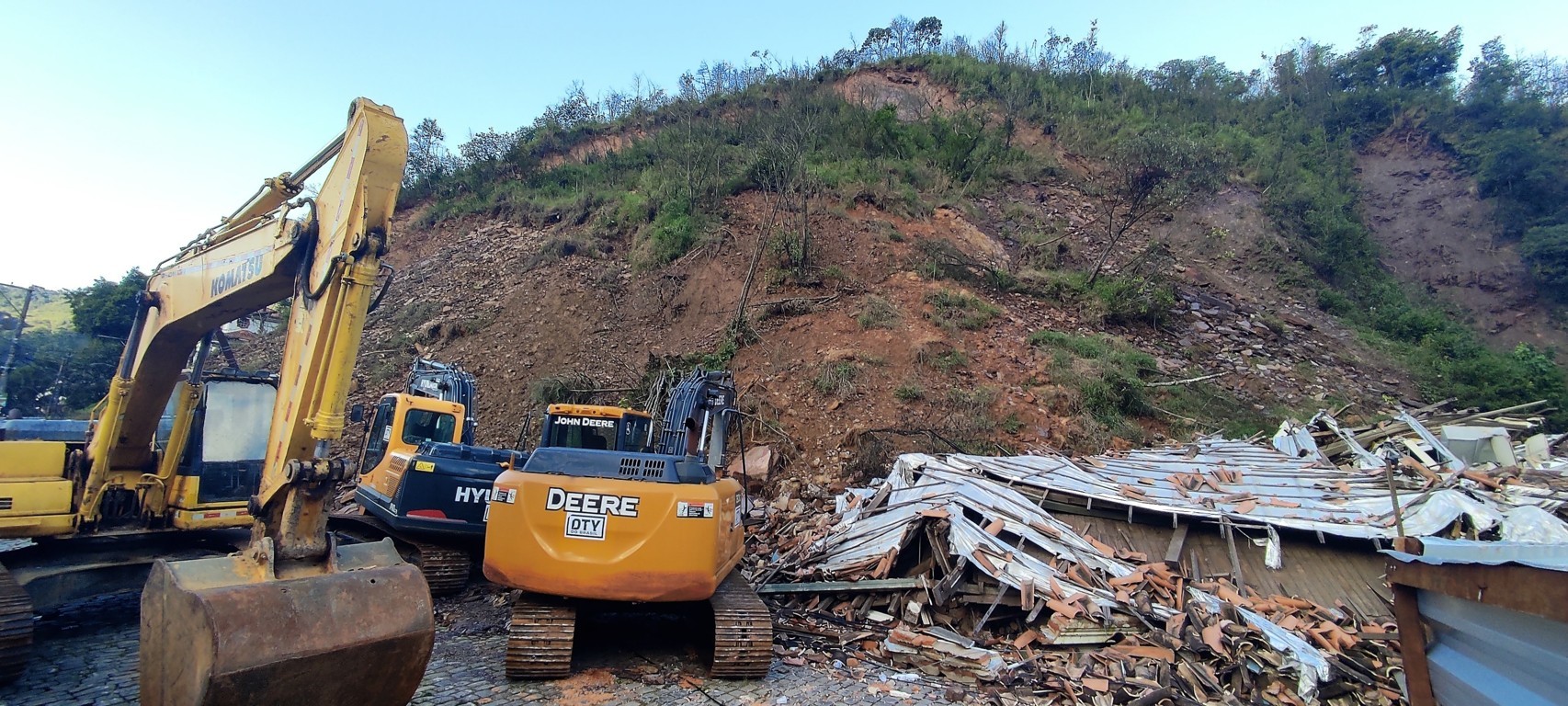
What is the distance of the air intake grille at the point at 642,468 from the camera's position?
5672mm

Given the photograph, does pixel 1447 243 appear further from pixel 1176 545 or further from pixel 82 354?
pixel 82 354

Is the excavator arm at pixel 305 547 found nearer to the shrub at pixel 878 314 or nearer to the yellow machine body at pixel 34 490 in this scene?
the yellow machine body at pixel 34 490

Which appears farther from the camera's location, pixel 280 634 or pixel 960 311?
pixel 960 311

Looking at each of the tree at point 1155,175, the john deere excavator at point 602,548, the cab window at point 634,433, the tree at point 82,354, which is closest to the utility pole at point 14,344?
the tree at point 82,354

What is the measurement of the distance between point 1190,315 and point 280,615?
65.9 feet

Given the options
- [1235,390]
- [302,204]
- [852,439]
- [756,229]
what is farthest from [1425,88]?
[302,204]

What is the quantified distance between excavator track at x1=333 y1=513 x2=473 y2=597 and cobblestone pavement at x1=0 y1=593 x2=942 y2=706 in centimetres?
86

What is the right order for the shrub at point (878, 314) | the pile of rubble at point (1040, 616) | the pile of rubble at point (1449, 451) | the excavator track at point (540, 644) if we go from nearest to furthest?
the excavator track at point (540, 644) → the pile of rubble at point (1040, 616) → the pile of rubble at point (1449, 451) → the shrub at point (878, 314)

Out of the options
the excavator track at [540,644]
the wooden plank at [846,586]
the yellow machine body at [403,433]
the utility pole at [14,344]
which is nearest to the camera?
the excavator track at [540,644]

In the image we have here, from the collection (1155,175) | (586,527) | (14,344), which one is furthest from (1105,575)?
(14,344)

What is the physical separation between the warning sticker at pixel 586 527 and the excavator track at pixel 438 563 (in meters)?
3.36

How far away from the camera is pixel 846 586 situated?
7.67m

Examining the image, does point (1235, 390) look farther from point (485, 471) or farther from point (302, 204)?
point (302, 204)

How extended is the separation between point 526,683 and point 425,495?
10.6 feet
